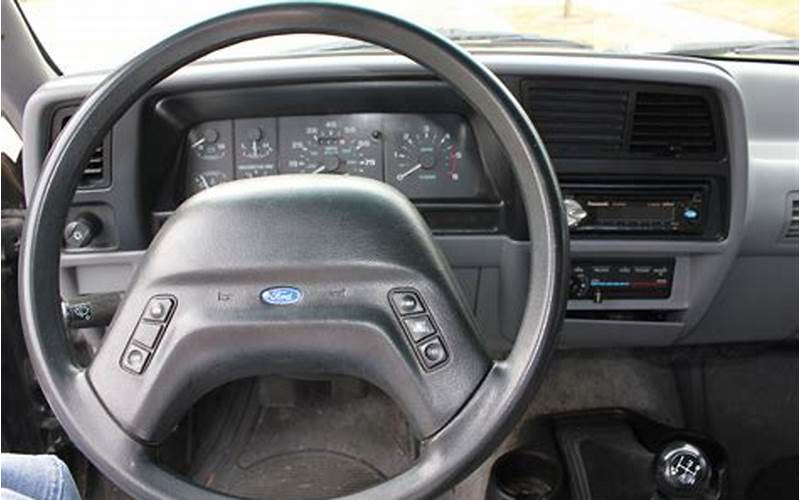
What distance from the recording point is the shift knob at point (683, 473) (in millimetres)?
1561

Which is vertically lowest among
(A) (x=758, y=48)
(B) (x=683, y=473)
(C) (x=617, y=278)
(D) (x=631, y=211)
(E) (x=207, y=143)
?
(B) (x=683, y=473)

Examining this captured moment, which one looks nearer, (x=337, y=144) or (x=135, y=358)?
(x=135, y=358)

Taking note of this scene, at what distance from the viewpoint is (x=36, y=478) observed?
80cm

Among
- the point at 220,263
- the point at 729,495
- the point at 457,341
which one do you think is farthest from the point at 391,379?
the point at 729,495

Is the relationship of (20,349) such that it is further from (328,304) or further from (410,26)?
(410,26)

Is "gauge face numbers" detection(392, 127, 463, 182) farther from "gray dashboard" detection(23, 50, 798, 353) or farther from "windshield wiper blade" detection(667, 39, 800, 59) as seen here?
"windshield wiper blade" detection(667, 39, 800, 59)

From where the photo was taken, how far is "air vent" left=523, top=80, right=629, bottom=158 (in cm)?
148

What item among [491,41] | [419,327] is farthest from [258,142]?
[419,327]

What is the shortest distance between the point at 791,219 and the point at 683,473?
0.50 meters

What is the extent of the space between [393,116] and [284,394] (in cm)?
62

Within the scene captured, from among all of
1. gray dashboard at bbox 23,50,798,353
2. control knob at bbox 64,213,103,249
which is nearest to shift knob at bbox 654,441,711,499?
gray dashboard at bbox 23,50,798,353

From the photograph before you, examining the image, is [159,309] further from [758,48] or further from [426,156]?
[758,48]

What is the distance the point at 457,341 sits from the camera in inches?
39.4

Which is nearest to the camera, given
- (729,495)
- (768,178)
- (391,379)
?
(391,379)
